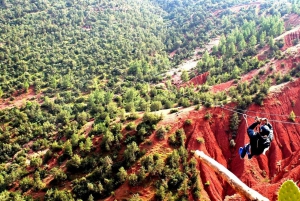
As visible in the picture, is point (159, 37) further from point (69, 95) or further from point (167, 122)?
point (167, 122)

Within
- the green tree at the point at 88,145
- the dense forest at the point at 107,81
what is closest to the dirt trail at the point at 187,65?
the dense forest at the point at 107,81

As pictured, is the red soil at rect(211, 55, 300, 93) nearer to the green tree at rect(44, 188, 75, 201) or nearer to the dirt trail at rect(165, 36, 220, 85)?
the dirt trail at rect(165, 36, 220, 85)

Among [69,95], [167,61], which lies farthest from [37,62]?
[167,61]

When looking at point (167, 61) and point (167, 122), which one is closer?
point (167, 122)

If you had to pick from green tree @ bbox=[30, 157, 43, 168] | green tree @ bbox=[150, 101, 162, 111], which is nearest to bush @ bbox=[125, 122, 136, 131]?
green tree @ bbox=[150, 101, 162, 111]

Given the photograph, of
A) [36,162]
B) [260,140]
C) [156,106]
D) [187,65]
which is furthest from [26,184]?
[187,65]
